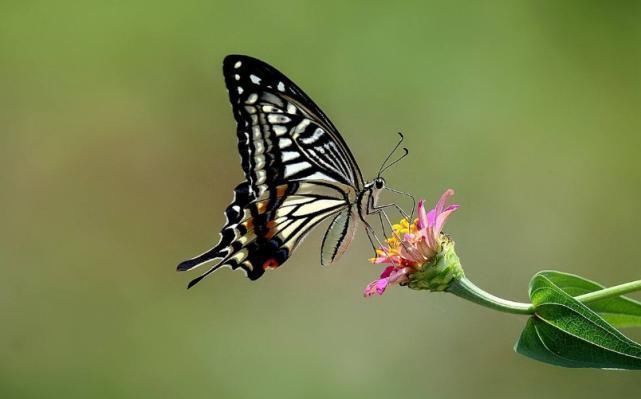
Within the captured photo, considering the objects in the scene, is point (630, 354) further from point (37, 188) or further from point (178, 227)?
point (37, 188)

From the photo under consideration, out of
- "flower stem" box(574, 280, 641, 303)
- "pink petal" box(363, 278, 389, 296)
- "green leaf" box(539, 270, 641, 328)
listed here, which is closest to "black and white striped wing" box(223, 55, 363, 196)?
"pink petal" box(363, 278, 389, 296)

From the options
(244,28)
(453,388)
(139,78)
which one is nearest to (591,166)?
(453,388)

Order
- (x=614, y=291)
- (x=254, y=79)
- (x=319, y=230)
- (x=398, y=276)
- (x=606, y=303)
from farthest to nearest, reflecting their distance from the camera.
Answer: (x=319, y=230)
(x=254, y=79)
(x=398, y=276)
(x=606, y=303)
(x=614, y=291)

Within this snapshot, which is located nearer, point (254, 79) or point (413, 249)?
point (413, 249)

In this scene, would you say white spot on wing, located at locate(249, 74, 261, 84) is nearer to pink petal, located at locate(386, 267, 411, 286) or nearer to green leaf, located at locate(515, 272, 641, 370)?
pink petal, located at locate(386, 267, 411, 286)

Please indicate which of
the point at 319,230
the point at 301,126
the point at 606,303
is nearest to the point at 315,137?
the point at 301,126

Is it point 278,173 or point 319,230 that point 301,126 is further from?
point 319,230

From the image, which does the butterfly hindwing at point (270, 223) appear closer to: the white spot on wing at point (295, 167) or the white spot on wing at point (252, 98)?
the white spot on wing at point (295, 167)
